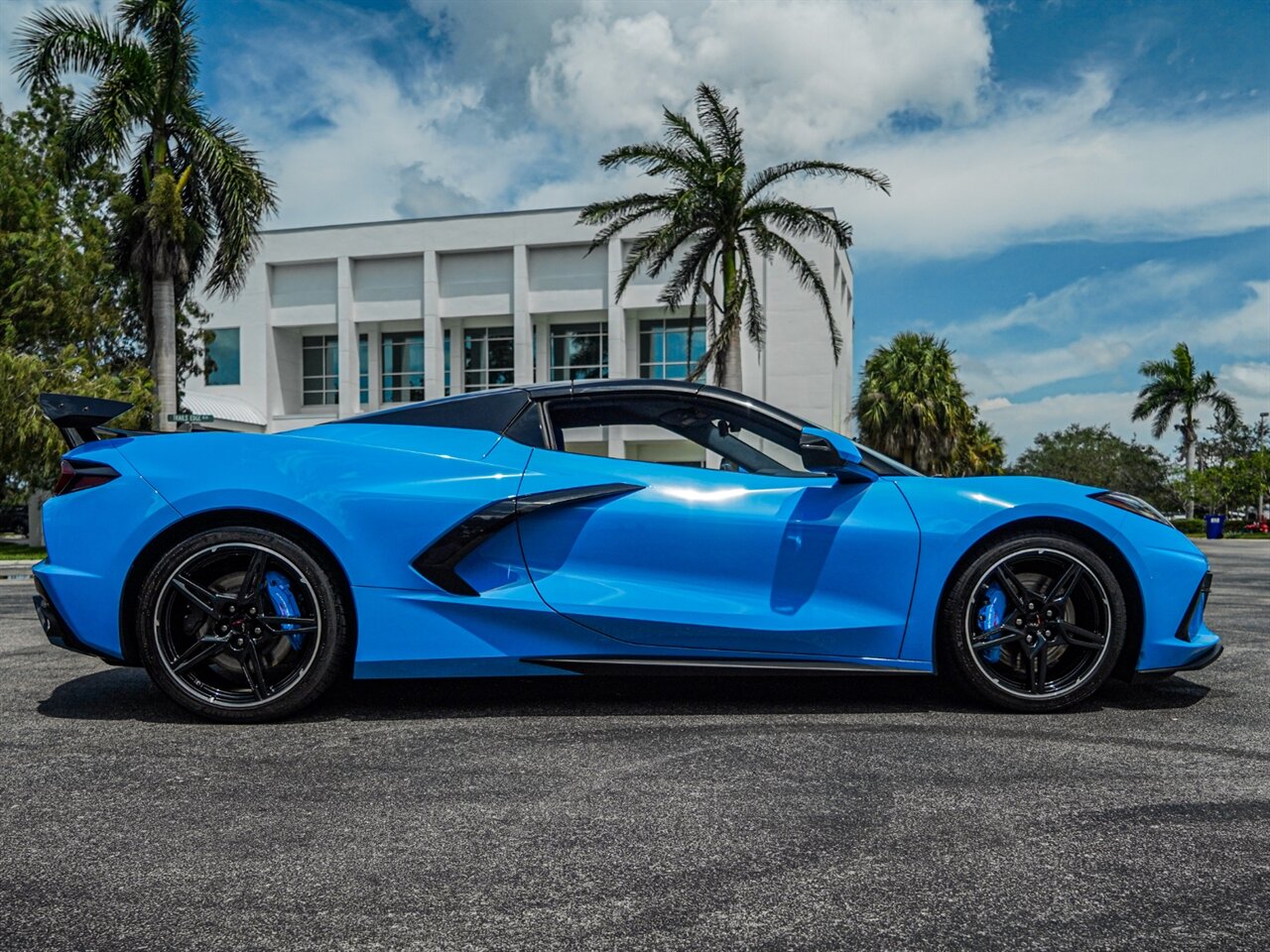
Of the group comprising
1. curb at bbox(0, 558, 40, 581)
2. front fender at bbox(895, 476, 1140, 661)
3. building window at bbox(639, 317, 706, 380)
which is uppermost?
building window at bbox(639, 317, 706, 380)

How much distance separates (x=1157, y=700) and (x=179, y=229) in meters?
19.8

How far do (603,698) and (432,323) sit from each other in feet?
123

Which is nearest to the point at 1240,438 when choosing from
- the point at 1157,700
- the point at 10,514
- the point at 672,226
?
the point at 672,226

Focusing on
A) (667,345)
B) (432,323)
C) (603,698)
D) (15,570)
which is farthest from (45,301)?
(603,698)

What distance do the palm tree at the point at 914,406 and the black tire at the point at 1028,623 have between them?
115ft

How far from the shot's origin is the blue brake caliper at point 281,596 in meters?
3.82

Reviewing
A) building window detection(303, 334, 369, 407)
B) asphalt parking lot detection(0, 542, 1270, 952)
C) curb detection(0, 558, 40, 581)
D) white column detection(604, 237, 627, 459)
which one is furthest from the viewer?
building window detection(303, 334, 369, 407)

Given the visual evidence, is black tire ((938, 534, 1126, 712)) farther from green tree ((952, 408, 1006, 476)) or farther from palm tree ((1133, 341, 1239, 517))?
palm tree ((1133, 341, 1239, 517))

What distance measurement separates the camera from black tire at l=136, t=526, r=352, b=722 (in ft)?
12.4

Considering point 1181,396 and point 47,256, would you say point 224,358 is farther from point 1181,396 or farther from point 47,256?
point 1181,396

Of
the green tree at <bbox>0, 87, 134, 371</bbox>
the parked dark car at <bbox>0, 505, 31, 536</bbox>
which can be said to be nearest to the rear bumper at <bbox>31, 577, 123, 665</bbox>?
the green tree at <bbox>0, 87, 134, 371</bbox>

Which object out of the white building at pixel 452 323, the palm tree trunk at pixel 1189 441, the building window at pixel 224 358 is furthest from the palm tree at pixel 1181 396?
the building window at pixel 224 358

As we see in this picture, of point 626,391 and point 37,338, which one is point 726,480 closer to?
point 626,391

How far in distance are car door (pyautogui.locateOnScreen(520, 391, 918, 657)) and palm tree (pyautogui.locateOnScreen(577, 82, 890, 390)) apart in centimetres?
1712
